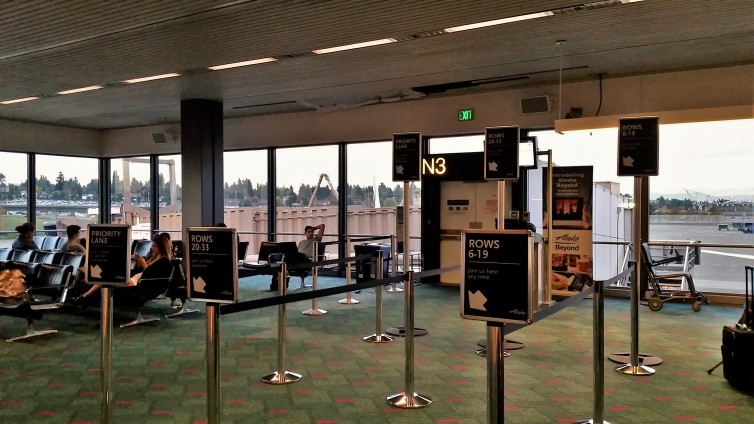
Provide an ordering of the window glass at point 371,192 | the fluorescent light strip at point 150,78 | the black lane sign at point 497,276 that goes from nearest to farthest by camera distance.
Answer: the black lane sign at point 497,276 → the fluorescent light strip at point 150,78 → the window glass at point 371,192

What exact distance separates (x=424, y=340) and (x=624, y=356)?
6.56 feet

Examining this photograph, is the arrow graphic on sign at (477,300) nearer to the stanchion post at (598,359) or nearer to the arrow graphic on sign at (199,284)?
the arrow graphic on sign at (199,284)

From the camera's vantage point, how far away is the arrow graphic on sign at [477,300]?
8.34 feet

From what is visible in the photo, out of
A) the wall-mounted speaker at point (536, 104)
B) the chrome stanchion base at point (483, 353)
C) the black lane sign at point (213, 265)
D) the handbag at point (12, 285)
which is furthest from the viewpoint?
the wall-mounted speaker at point (536, 104)

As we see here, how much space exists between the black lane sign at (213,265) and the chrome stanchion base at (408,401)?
1.73m

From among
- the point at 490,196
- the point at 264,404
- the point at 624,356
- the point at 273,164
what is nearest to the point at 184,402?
the point at 264,404

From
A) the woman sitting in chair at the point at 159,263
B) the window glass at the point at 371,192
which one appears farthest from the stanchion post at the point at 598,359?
the window glass at the point at 371,192

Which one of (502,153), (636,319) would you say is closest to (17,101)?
(502,153)

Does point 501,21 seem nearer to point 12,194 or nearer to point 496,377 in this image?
point 496,377

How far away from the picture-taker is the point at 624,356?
5562 millimetres

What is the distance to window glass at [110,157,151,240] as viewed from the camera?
14.5 metres

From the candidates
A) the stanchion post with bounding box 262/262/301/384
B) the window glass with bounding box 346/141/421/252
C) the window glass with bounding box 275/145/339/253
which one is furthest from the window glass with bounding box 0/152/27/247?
the stanchion post with bounding box 262/262/301/384

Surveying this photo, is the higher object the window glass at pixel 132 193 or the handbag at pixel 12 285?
the window glass at pixel 132 193

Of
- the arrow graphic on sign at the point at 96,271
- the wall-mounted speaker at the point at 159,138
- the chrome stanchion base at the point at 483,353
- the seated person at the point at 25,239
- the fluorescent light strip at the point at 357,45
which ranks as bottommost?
the chrome stanchion base at the point at 483,353
